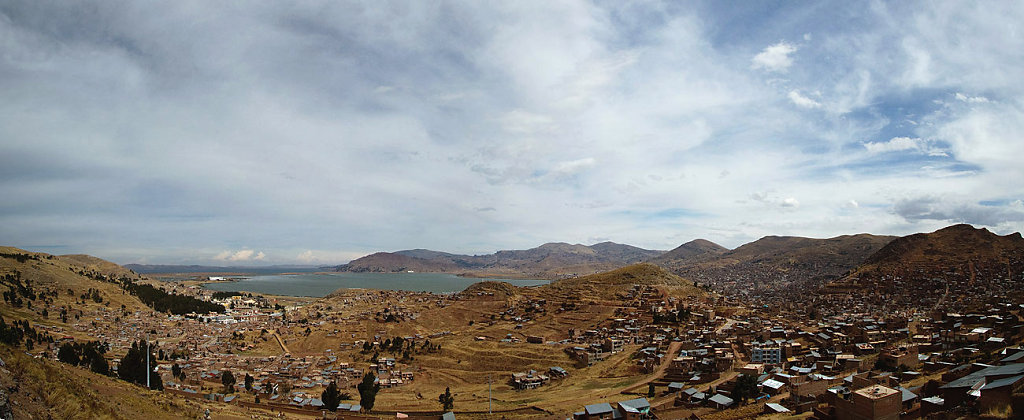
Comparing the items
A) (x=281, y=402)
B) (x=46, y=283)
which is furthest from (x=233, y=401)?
(x=46, y=283)

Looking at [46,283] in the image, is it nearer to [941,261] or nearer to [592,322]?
[592,322]

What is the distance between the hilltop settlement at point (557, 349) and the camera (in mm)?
18453

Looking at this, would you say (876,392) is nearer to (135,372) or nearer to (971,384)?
(971,384)

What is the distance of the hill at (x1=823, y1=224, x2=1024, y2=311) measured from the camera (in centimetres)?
5197

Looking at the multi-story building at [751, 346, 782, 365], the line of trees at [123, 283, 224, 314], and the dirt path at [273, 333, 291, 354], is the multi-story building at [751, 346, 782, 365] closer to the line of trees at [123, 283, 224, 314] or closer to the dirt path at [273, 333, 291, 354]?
the dirt path at [273, 333, 291, 354]

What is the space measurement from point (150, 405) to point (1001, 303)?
53.7 meters

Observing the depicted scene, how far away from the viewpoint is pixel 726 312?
53281 mm

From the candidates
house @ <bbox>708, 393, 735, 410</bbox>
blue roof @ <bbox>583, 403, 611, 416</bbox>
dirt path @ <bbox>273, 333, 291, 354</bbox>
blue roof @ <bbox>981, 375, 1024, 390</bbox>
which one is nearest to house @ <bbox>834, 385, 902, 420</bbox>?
blue roof @ <bbox>981, 375, 1024, 390</bbox>

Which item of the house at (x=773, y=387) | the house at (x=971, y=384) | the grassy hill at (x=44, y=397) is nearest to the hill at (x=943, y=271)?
the house at (x=773, y=387)

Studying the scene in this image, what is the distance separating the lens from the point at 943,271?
2389 inches

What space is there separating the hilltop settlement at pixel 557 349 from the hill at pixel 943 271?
1.15ft

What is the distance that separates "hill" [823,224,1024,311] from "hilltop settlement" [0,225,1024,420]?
351 millimetres

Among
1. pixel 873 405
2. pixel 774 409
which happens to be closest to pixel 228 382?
pixel 774 409

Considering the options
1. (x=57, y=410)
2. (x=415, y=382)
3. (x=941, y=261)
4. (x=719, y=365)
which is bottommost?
(x=415, y=382)
